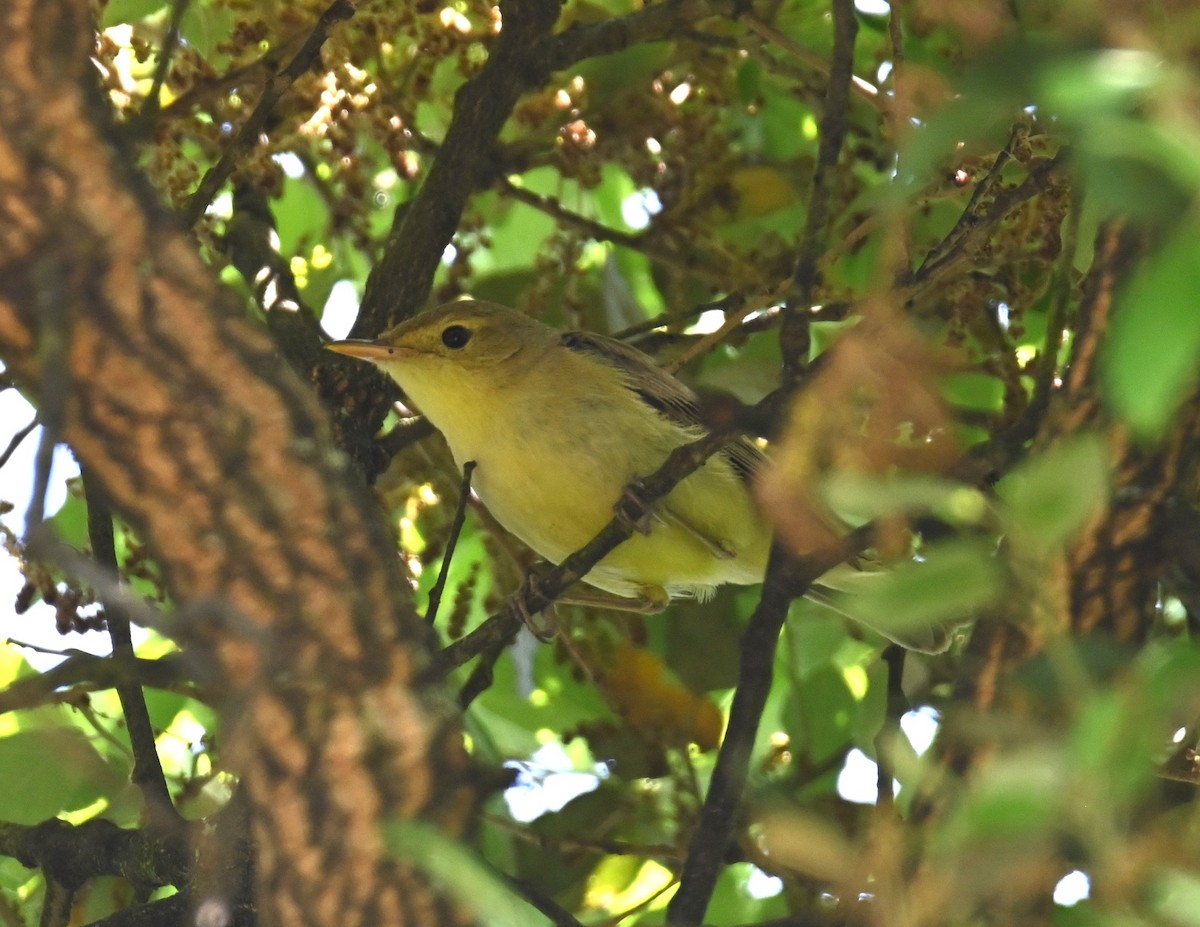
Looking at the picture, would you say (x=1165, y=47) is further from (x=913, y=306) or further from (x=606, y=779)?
(x=606, y=779)

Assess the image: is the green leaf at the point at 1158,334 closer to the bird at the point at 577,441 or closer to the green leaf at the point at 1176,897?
the green leaf at the point at 1176,897

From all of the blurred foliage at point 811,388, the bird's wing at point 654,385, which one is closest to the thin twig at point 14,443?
→ the blurred foliage at point 811,388

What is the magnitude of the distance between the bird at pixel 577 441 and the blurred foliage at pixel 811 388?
0.13 meters

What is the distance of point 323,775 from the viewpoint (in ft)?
6.05

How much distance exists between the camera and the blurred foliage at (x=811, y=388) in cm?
119

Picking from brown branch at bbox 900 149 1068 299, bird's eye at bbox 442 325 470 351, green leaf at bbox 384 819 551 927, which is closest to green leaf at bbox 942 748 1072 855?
green leaf at bbox 384 819 551 927

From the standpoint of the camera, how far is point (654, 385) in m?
4.43

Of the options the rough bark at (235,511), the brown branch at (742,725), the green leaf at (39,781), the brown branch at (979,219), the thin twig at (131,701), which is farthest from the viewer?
the green leaf at (39,781)

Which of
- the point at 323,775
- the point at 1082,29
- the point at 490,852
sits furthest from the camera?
the point at 490,852

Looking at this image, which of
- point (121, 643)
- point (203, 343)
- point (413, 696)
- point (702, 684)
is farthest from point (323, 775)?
point (702, 684)

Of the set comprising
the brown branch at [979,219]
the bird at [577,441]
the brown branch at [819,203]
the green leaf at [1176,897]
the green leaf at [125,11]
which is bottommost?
the green leaf at [1176,897]

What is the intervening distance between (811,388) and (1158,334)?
596mm

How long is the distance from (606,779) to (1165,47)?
2897 millimetres

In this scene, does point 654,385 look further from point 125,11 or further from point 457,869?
point 457,869
